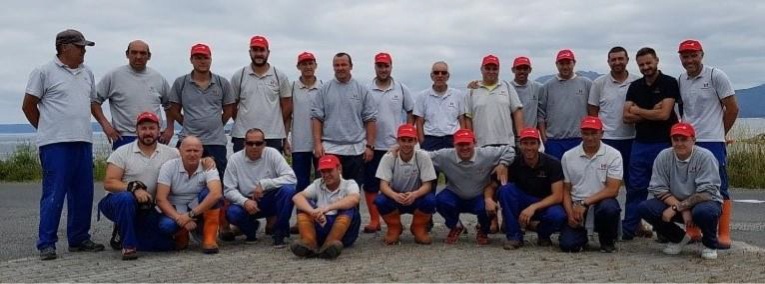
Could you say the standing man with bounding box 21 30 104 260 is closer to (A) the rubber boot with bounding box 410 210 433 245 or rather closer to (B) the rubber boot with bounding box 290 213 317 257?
(B) the rubber boot with bounding box 290 213 317 257

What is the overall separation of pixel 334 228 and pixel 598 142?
2520 mm

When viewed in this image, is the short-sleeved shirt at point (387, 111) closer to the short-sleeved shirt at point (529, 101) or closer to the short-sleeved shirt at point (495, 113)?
the short-sleeved shirt at point (495, 113)

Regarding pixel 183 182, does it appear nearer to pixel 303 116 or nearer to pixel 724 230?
pixel 303 116

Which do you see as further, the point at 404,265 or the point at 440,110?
the point at 440,110

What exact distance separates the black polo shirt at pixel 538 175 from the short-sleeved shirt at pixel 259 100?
2.54 metres

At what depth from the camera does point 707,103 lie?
7730 mm

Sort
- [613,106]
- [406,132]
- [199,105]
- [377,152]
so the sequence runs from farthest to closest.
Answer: [377,152] → [199,105] → [613,106] → [406,132]

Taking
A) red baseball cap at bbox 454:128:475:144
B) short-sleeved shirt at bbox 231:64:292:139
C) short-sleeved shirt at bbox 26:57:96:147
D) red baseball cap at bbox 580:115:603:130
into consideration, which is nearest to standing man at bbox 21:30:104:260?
short-sleeved shirt at bbox 26:57:96:147

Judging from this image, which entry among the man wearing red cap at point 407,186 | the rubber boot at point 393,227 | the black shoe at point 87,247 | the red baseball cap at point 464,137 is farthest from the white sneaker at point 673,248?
the black shoe at point 87,247

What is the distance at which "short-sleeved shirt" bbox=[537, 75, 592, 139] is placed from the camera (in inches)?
342

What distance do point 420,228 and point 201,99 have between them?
2562 millimetres

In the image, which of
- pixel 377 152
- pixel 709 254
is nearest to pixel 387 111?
pixel 377 152

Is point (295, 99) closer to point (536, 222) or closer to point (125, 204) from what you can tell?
point (125, 204)

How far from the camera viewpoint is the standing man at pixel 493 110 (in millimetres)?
8562
